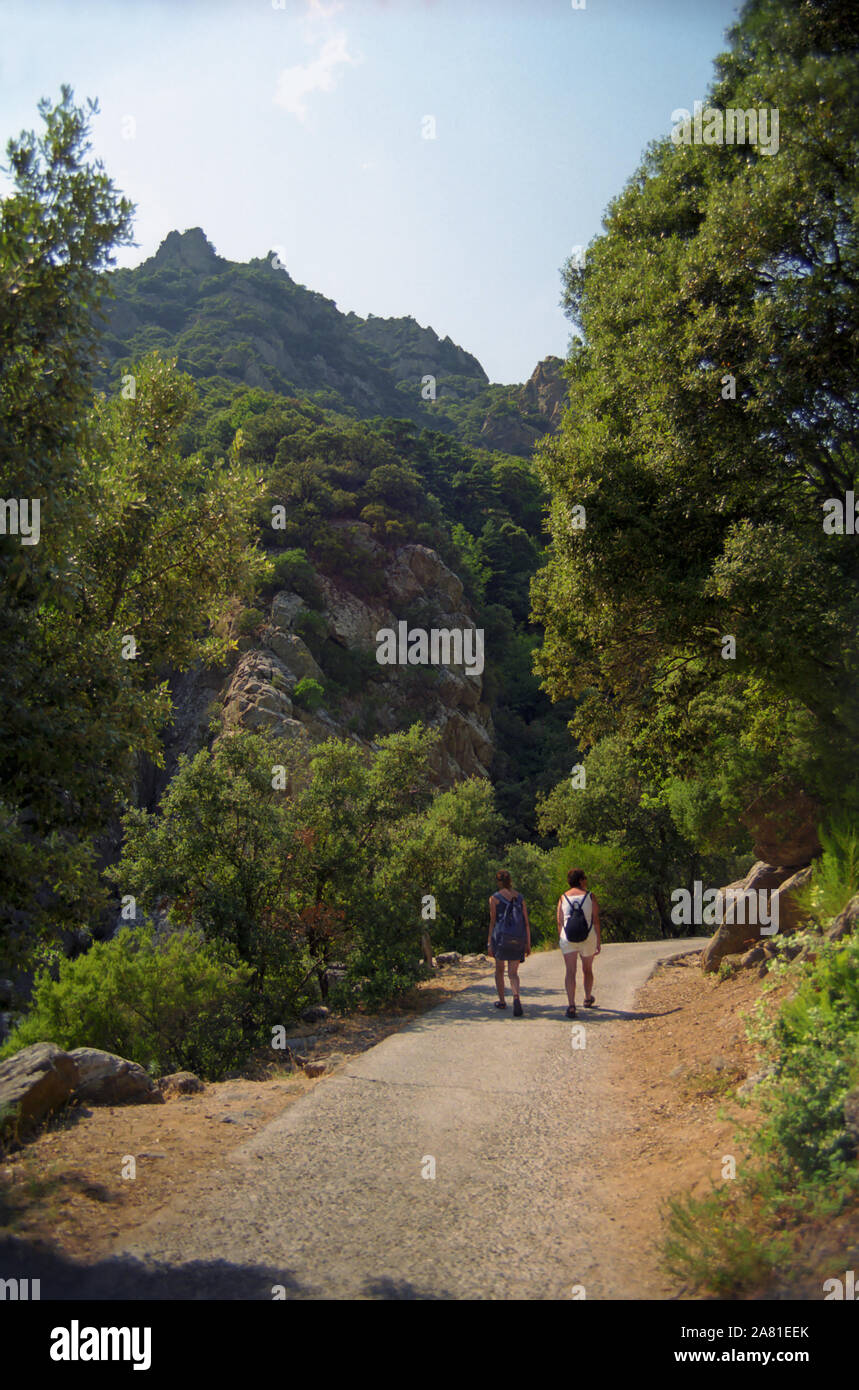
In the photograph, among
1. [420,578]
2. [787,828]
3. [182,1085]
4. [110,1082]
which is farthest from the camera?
[420,578]

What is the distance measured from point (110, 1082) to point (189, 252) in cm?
16150

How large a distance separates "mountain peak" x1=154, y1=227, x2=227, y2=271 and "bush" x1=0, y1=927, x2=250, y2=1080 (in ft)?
503

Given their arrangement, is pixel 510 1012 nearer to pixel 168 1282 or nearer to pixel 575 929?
pixel 575 929

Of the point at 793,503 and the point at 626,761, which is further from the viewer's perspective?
the point at 626,761

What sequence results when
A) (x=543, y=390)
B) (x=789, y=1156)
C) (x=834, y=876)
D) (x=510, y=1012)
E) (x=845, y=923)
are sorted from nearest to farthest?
(x=789, y=1156) < (x=845, y=923) < (x=834, y=876) < (x=510, y=1012) < (x=543, y=390)

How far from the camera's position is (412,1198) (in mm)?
4887

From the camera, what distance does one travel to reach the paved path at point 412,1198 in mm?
3934

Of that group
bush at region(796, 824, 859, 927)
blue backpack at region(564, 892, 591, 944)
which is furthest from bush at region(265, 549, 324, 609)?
bush at region(796, 824, 859, 927)

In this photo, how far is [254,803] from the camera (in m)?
12.0

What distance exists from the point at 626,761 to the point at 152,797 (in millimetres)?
20920

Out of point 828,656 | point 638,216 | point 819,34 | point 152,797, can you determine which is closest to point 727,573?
point 828,656

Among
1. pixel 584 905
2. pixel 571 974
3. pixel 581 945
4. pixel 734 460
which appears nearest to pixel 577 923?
pixel 584 905

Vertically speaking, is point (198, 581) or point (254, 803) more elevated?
point (198, 581)
